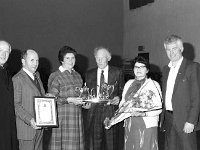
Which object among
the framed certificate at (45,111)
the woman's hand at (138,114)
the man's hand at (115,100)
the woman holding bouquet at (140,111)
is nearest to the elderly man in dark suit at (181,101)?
the woman holding bouquet at (140,111)

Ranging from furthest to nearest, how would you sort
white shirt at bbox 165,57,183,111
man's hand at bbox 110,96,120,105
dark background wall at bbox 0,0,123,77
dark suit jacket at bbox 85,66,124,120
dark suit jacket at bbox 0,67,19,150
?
dark background wall at bbox 0,0,123,77
dark suit jacket at bbox 85,66,124,120
man's hand at bbox 110,96,120,105
white shirt at bbox 165,57,183,111
dark suit jacket at bbox 0,67,19,150

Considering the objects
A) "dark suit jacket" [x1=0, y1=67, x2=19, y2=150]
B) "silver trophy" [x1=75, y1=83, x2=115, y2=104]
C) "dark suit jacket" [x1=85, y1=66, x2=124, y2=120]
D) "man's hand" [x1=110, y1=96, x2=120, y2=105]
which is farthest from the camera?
"dark suit jacket" [x1=85, y1=66, x2=124, y2=120]

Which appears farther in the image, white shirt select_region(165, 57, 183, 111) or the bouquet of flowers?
white shirt select_region(165, 57, 183, 111)

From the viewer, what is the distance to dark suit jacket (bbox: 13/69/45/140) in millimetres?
3055

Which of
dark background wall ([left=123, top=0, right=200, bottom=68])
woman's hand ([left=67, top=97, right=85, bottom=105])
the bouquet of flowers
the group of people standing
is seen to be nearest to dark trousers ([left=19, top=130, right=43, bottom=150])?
the group of people standing

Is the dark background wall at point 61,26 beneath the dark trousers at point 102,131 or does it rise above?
above

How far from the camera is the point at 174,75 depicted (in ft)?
10.7

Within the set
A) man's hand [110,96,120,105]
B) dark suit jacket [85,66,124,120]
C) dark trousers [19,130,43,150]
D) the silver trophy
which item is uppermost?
dark suit jacket [85,66,124,120]

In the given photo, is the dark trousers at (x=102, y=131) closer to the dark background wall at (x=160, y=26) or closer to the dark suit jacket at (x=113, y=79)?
the dark suit jacket at (x=113, y=79)

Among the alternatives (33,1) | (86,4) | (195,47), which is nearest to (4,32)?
(33,1)

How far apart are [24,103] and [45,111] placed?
0.22m

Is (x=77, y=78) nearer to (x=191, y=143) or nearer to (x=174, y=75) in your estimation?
(x=174, y=75)

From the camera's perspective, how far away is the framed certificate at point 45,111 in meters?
3.06

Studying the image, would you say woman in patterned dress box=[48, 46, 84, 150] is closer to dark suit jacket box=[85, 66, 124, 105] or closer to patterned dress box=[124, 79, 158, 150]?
dark suit jacket box=[85, 66, 124, 105]
